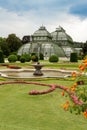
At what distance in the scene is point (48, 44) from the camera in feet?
221

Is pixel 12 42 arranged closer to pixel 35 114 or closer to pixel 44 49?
pixel 44 49

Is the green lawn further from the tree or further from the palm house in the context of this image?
the tree

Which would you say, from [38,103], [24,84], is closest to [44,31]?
[24,84]

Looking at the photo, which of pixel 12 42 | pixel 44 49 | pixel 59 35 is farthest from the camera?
pixel 59 35

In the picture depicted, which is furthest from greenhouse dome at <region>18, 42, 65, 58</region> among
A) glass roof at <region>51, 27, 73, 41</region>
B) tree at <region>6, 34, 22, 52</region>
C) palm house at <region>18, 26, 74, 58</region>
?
glass roof at <region>51, 27, 73, 41</region>

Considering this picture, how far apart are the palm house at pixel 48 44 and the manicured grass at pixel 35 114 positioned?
152ft

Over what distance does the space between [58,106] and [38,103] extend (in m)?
0.84

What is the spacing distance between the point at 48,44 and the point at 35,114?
5860 centimetres

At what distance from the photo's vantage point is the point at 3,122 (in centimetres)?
800

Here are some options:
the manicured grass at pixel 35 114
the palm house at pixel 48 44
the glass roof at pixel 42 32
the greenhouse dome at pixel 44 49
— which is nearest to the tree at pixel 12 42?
the palm house at pixel 48 44

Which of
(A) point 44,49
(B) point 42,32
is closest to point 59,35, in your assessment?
(B) point 42,32

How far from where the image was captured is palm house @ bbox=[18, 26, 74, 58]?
6525cm

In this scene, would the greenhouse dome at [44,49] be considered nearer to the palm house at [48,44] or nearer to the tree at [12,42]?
the palm house at [48,44]

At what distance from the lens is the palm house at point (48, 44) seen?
65.2m
